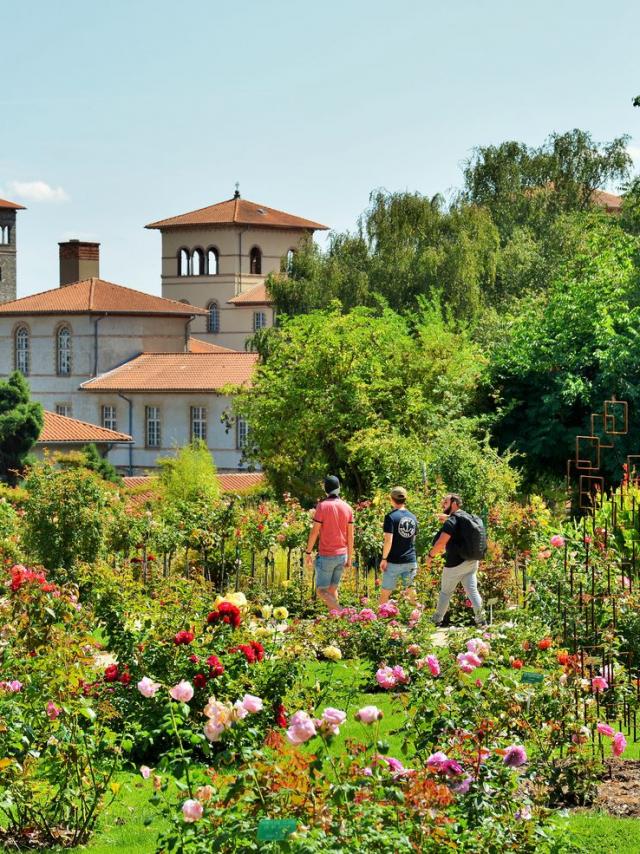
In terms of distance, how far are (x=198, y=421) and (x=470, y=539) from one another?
1830 inches

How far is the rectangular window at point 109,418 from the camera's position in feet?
197

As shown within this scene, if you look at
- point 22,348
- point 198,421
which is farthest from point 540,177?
point 22,348

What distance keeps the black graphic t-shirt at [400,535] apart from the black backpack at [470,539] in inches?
18.4

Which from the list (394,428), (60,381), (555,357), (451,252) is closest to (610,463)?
(555,357)

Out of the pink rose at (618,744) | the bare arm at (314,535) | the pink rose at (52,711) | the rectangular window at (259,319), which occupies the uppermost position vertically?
the rectangular window at (259,319)

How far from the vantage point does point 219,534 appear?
16.1 meters

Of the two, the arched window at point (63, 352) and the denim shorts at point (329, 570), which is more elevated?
the arched window at point (63, 352)

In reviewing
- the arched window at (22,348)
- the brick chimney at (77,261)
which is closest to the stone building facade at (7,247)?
the brick chimney at (77,261)

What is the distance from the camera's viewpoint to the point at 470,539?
1266 centimetres

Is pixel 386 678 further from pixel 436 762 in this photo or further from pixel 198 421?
pixel 198 421

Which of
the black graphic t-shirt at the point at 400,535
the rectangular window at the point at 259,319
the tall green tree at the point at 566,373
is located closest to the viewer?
the black graphic t-shirt at the point at 400,535

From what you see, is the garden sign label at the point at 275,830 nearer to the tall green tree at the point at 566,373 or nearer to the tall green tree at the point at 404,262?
the tall green tree at the point at 566,373

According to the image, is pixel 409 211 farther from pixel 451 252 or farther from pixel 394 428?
pixel 394 428

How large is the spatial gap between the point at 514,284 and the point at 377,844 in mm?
41296
